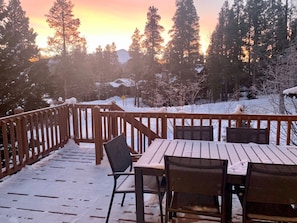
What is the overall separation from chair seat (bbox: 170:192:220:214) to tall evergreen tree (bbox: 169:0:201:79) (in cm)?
1831

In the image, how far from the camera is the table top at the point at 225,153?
7.72 ft

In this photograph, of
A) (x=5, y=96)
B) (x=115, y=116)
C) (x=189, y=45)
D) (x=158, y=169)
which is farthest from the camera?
(x=189, y=45)

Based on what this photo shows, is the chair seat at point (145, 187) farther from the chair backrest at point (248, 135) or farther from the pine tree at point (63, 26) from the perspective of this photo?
the pine tree at point (63, 26)

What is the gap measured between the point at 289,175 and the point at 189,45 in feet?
65.5

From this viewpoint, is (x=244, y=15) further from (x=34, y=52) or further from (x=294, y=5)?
(x=34, y=52)

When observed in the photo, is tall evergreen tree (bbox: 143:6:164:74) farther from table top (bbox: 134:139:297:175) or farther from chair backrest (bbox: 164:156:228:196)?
chair backrest (bbox: 164:156:228:196)

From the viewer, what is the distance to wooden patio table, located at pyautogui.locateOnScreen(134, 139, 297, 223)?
228cm

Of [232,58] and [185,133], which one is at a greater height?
[232,58]

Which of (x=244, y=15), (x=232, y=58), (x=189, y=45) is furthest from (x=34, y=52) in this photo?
(x=244, y=15)

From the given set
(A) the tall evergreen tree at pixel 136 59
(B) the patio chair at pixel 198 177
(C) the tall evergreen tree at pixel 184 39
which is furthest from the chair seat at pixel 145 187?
(A) the tall evergreen tree at pixel 136 59

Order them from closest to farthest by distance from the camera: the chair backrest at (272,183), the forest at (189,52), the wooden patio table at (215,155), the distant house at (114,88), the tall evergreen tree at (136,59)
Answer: the chair backrest at (272,183) → the wooden patio table at (215,155) → the forest at (189,52) → the tall evergreen tree at (136,59) → the distant house at (114,88)

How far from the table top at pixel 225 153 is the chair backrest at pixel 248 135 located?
249mm

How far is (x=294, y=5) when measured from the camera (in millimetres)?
17625

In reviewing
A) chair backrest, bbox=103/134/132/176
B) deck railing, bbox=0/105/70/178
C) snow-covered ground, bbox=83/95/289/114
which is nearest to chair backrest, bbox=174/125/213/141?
chair backrest, bbox=103/134/132/176
